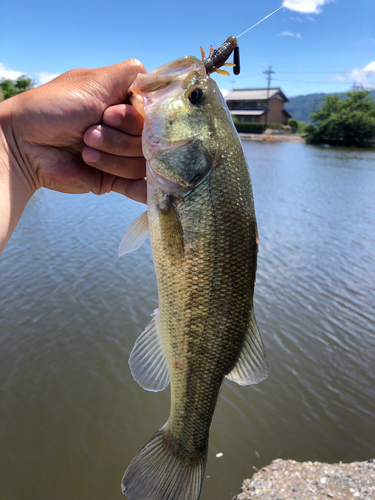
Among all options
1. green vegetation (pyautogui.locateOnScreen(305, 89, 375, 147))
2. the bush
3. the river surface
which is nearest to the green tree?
the river surface

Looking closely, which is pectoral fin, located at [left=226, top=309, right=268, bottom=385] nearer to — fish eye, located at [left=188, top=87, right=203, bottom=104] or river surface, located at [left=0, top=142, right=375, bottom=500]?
fish eye, located at [left=188, top=87, right=203, bottom=104]

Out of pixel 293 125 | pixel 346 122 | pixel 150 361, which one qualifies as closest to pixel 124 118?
pixel 150 361

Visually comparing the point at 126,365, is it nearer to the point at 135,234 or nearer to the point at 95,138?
the point at 135,234

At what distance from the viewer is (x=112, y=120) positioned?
2076 millimetres

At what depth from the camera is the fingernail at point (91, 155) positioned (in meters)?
2.21

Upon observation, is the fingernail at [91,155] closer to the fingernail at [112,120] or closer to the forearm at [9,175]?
the fingernail at [112,120]

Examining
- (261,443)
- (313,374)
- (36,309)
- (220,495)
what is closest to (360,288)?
(313,374)

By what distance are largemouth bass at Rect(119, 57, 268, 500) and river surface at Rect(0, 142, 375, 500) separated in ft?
9.29

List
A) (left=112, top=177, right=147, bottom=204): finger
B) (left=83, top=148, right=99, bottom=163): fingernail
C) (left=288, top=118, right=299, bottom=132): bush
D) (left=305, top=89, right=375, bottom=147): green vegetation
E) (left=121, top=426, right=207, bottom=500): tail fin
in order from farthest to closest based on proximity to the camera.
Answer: (left=288, top=118, right=299, bottom=132): bush, (left=305, top=89, right=375, bottom=147): green vegetation, (left=112, top=177, right=147, bottom=204): finger, (left=83, top=148, right=99, bottom=163): fingernail, (left=121, top=426, right=207, bottom=500): tail fin

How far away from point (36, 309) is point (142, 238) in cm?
604

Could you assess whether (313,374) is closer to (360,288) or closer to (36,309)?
(360,288)

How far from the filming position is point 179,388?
1.94 meters

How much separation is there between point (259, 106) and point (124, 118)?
74936 millimetres

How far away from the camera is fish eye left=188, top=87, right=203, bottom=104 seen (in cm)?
186
